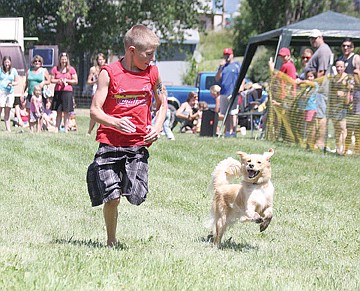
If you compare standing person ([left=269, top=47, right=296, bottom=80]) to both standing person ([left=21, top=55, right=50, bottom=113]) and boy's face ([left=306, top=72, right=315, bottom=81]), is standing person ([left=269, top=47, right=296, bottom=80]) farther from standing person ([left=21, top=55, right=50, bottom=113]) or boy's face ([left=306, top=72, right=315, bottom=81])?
standing person ([left=21, top=55, right=50, bottom=113])

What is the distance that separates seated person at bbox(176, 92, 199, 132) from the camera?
78.6ft

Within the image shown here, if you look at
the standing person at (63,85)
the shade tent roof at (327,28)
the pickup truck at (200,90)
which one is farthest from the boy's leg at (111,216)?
the pickup truck at (200,90)

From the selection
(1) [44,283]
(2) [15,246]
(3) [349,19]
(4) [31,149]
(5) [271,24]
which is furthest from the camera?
(5) [271,24]

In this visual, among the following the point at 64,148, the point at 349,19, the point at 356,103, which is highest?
the point at 349,19

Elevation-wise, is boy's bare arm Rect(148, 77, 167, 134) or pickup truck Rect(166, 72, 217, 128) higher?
boy's bare arm Rect(148, 77, 167, 134)

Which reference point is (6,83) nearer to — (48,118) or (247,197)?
(48,118)

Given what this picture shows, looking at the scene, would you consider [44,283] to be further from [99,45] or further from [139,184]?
[99,45]

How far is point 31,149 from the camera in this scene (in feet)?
49.9

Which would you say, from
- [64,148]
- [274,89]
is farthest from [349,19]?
[64,148]

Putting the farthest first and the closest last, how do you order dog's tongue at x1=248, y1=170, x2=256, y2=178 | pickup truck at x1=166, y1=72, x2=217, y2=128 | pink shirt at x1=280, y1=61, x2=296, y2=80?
pickup truck at x1=166, y1=72, x2=217, y2=128 → pink shirt at x1=280, y1=61, x2=296, y2=80 → dog's tongue at x1=248, y1=170, x2=256, y2=178

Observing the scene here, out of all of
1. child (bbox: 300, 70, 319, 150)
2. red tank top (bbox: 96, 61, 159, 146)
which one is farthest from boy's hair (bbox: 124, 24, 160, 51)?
child (bbox: 300, 70, 319, 150)

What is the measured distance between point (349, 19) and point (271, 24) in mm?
29858

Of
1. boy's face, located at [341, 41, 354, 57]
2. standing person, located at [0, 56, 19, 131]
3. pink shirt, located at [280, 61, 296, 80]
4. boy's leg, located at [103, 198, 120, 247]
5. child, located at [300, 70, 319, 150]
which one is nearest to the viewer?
boy's leg, located at [103, 198, 120, 247]

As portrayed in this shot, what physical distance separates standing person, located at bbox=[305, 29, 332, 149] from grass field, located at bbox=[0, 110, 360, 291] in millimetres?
911
